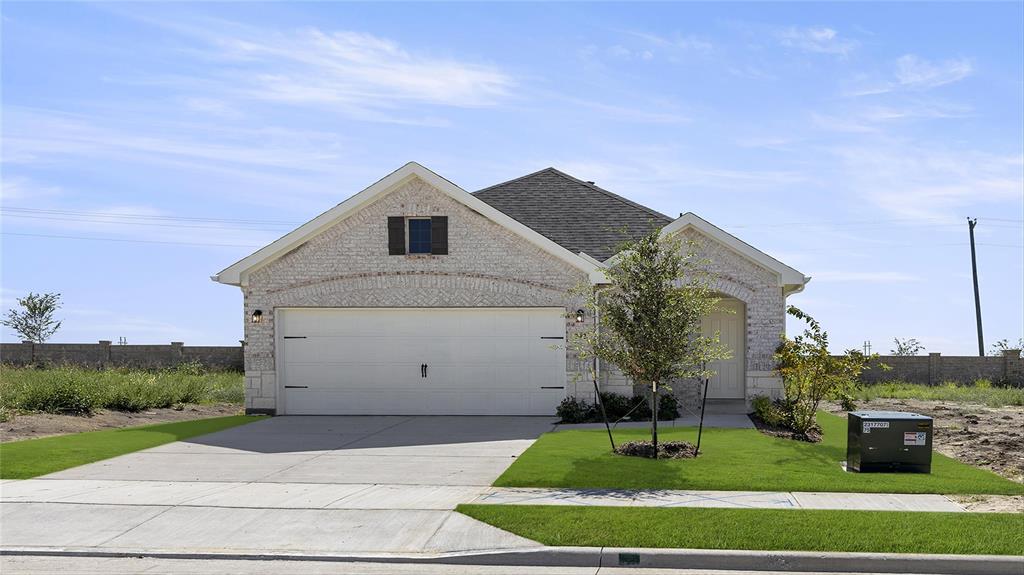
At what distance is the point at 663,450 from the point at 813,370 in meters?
4.37

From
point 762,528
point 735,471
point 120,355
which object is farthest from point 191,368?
point 762,528

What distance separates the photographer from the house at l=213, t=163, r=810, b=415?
2097 cm

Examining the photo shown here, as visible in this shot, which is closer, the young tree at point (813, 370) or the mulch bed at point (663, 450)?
the mulch bed at point (663, 450)

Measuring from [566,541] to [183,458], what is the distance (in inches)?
324

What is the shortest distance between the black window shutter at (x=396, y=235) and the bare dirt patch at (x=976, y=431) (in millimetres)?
11499

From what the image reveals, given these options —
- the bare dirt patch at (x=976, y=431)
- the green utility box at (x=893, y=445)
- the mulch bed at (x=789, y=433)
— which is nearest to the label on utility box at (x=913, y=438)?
the green utility box at (x=893, y=445)

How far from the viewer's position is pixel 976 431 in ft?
63.0

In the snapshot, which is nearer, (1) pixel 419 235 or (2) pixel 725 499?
(2) pixel 725 499

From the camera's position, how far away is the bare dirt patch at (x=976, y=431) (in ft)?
48.2

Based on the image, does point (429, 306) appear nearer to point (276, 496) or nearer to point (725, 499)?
point (276, 496)

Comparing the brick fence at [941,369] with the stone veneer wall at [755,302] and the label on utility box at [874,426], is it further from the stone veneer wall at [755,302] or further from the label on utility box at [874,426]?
the label on utility box at [874,426]

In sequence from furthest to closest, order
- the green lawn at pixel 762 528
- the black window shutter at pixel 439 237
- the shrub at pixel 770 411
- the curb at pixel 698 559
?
1. the black window shutter at pixel 439 237
2. the shrub at pixel 770 411
3. the green lawn at pixel 762 528
4. the curb at pixel 698 559

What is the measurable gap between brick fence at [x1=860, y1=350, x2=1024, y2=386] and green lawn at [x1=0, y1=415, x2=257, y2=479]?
25.0 meters

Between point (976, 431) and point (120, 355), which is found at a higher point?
point (120, 355)
